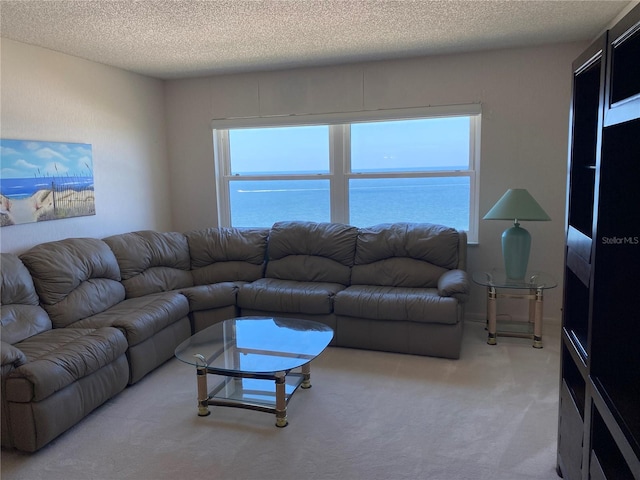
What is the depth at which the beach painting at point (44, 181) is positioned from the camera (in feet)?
11.3

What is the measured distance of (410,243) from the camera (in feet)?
13.7

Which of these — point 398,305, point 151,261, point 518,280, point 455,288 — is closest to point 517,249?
point 518,280

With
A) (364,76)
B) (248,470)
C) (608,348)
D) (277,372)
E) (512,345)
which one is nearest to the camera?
(608,348)

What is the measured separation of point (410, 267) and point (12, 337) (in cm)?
295

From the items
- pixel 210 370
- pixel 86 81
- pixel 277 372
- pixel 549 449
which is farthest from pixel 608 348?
pixel 86 81

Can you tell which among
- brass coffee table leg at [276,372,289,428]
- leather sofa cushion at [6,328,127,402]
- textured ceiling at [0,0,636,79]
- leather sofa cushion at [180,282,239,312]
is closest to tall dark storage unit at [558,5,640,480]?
brass coffee table leg at [276,372,289,428]

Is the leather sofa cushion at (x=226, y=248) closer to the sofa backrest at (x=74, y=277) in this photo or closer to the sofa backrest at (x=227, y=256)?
the sofa backrest at (x=227, y=256)

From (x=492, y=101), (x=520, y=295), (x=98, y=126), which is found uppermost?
(x=492, y=101)

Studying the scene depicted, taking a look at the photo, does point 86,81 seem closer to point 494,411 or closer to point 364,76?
point 364,76

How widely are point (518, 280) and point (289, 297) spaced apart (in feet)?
6.12

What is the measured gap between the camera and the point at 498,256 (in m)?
4.40

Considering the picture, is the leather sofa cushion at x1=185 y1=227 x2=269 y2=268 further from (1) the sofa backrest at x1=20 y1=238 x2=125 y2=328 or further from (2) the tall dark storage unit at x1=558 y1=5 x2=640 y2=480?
(2) the tall dark storage unit at x1=558 y1=5 x2=640 y2=480

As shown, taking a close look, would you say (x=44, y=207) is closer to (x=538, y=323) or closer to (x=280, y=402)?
(x=280, y=402)

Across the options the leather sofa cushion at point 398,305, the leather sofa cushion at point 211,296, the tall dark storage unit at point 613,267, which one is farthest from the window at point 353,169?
the tall dark storage unit at point 613,267
